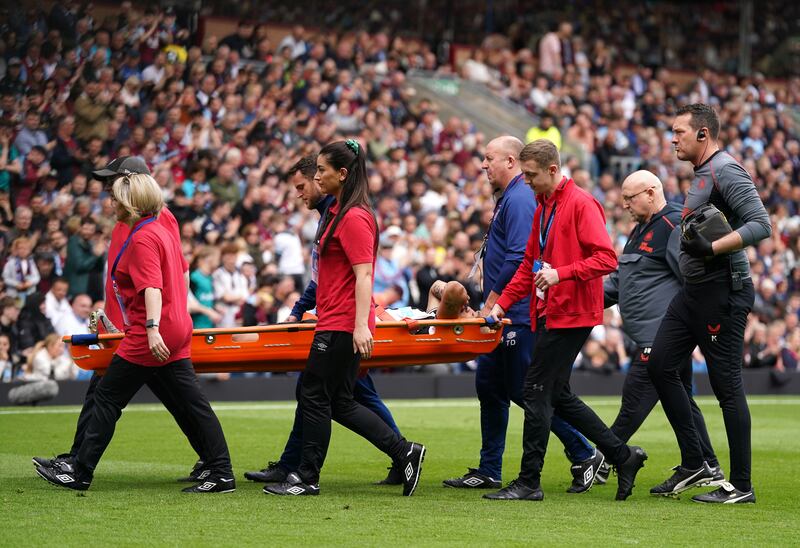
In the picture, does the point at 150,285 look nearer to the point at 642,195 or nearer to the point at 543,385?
the point at 543,385

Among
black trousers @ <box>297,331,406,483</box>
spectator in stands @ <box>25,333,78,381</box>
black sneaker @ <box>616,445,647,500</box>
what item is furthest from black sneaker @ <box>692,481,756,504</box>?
spectator in stands @ <box>25,333,78,381</box>

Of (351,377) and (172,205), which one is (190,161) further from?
(351,377)

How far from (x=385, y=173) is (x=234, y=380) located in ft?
17.0

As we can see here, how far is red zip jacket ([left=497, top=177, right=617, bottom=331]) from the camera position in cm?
770

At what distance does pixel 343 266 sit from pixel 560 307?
1.32 m

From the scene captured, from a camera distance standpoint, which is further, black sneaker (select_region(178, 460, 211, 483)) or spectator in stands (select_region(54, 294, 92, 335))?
spectator in stands (select_region(54, 294, 92, 335))

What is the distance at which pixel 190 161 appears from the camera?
17.7 metres

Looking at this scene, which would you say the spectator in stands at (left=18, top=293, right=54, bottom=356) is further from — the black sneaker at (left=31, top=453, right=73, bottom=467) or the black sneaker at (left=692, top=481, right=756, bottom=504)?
the black sneaker at (left=692, top=481, right=756, bottom=504)

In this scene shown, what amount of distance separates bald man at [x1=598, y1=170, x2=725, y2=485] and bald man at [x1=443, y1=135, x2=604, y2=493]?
50cm

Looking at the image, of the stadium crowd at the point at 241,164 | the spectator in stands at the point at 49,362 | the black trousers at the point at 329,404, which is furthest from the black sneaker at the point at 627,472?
the spectator in stands at the point at 49,362

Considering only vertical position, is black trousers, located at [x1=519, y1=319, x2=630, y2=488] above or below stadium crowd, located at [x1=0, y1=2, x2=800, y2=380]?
below

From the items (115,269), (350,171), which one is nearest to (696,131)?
(350,171)

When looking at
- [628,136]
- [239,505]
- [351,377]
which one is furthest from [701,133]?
[628,136]

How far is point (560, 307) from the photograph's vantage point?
7.82 m
